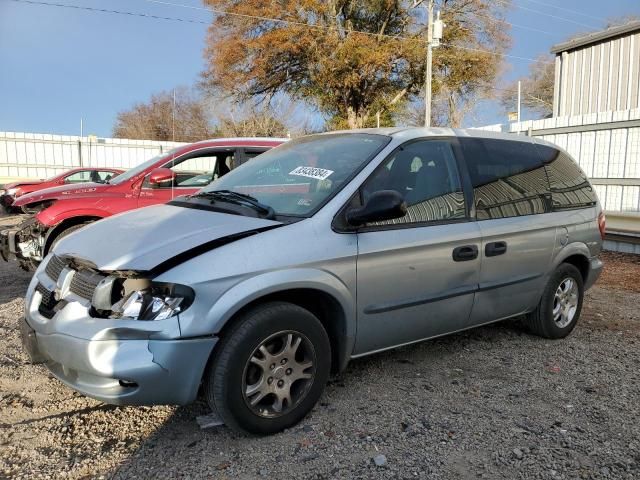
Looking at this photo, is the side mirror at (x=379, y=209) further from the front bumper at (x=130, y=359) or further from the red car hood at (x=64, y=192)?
the red car hood at (x=64, y=192)

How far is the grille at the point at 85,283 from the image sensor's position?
2.82 metres

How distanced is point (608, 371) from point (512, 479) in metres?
1.92

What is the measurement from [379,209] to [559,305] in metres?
2.50

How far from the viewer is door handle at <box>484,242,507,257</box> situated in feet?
12.8

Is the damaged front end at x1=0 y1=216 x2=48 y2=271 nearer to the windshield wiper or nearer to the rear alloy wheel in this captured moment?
the windshield wiper

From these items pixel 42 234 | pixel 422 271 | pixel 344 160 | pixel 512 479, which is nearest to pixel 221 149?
pixel 42 234

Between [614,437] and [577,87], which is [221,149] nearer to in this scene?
[614,437]

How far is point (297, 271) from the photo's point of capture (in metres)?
2.95

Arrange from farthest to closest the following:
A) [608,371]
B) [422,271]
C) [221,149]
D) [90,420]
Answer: [221,149] < [608,371] < [422,271] < [90,420]

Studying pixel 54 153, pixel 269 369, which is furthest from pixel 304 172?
pixel 54 153

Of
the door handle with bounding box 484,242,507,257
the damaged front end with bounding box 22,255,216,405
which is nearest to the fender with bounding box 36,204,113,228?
the damaged front end with bounding box 22,255,216,405

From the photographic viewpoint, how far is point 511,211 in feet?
13.6

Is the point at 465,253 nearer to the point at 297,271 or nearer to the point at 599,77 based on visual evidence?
the point at 297,271

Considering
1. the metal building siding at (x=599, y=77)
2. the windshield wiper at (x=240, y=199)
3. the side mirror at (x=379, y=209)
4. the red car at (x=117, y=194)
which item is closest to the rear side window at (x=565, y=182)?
the side mirror at (x=379, y=209)
